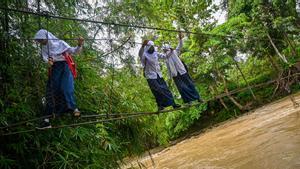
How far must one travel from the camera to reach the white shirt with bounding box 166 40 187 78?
449 cm

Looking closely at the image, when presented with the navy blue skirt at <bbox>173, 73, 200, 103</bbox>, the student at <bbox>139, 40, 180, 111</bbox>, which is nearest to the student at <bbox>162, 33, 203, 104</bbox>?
the navy blue skirt at <bbox>173, 73, 200, 103</bbox>

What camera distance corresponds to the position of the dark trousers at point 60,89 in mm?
3039

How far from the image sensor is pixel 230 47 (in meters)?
11.8

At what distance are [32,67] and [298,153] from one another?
3.54 meters

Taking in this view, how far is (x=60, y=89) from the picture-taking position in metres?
3.09

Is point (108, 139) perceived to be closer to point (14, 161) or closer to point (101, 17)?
point (14, 161)

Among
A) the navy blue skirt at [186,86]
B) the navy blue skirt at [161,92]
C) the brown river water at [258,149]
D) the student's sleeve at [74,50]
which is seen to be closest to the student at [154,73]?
the navy blue skirt at [161,92]

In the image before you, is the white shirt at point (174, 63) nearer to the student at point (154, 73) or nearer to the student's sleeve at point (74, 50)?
the student at point (154, 73)

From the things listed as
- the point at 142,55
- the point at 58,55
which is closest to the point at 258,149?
the point at 142,55

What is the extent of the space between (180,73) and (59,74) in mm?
1883

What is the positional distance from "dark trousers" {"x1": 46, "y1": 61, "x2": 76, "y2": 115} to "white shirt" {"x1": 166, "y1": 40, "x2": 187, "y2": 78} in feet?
5.41

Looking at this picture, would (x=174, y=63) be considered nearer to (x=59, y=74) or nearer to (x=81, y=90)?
(x=81, y=90)

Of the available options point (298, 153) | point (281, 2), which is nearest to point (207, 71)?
point (281, 2)

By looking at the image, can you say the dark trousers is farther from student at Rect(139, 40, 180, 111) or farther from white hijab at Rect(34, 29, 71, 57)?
student at Rect(139, 40, 180, 111)
